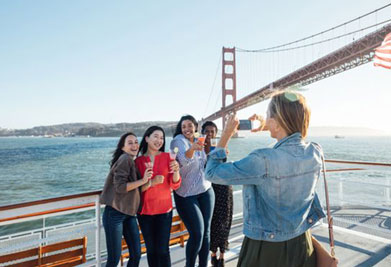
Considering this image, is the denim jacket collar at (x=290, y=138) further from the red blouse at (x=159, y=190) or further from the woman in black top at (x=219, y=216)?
the woman in black top at (x=219, y=216)

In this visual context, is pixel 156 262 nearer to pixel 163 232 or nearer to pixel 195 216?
pixel 163 232

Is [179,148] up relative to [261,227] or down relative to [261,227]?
up

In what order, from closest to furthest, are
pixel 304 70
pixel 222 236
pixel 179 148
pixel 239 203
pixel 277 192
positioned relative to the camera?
1. pixel 277 192
2. pixel 179 148
3. pixel 222 236
4. pixel 239 203
5. pixel 304 70

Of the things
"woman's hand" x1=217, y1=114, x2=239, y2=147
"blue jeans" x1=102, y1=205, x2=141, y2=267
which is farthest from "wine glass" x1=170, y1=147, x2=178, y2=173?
"woman's hand" x1=217, y1=114, x2=239, y2=147

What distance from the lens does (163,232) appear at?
1188 mm

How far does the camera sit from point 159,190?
4.02ft

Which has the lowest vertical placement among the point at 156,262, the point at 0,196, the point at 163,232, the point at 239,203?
the point at 0,196

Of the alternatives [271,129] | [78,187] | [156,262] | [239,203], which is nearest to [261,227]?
[271,129]

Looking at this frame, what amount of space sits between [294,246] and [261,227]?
11 cm

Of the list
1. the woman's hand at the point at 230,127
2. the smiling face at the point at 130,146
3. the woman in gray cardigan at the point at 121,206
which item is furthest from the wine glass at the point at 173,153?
the woman's hand at the point at 230,127

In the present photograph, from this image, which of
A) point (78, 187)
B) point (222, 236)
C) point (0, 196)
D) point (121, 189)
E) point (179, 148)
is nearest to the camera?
point (121, 189)

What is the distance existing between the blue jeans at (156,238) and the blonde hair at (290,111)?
79 centimetres

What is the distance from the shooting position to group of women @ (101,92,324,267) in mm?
600

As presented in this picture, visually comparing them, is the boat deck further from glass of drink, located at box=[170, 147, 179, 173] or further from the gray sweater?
glass of drink, located at box=[170, 147, 179, 173]
